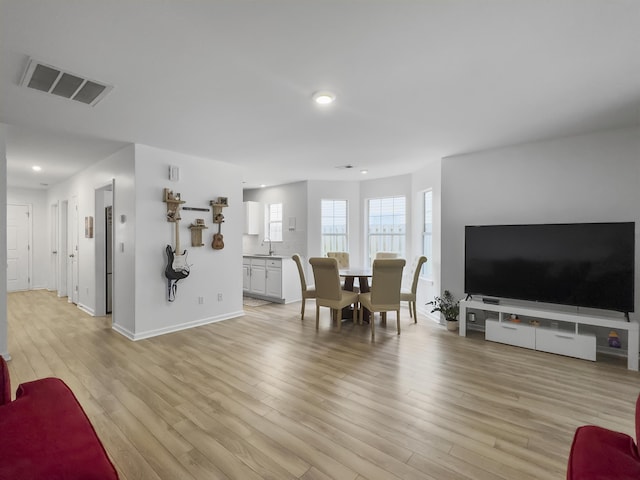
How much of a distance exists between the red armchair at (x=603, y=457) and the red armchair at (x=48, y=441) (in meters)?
1.70

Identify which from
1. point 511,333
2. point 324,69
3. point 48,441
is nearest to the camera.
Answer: point 48,441

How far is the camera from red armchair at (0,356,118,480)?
1.01 m

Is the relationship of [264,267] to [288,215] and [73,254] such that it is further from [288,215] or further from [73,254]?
Answer: [73,254]

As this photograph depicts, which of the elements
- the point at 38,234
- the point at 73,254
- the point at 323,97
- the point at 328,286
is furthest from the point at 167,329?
the point at 38,234

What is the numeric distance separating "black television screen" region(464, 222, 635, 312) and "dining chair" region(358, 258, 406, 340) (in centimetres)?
103

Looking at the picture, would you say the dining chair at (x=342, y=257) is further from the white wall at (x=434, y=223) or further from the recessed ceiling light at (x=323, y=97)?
the recessed ceiling light at (x=323, y=97)

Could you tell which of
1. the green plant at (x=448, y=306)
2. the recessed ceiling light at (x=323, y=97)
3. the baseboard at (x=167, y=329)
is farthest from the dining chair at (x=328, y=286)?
the recessed ceiling light at (x=323, y=97)

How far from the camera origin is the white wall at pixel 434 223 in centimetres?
480

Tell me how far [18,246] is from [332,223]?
7.59 meters

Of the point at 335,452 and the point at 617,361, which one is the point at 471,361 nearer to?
the point at 617,361

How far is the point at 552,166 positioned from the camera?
3.77 meters

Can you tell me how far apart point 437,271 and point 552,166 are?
6.76ft

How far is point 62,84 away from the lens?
2.35 m

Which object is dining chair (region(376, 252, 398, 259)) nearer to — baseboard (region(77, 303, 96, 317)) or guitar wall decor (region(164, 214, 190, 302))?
guitar wall decor (region(164, 214, 190, 302))
